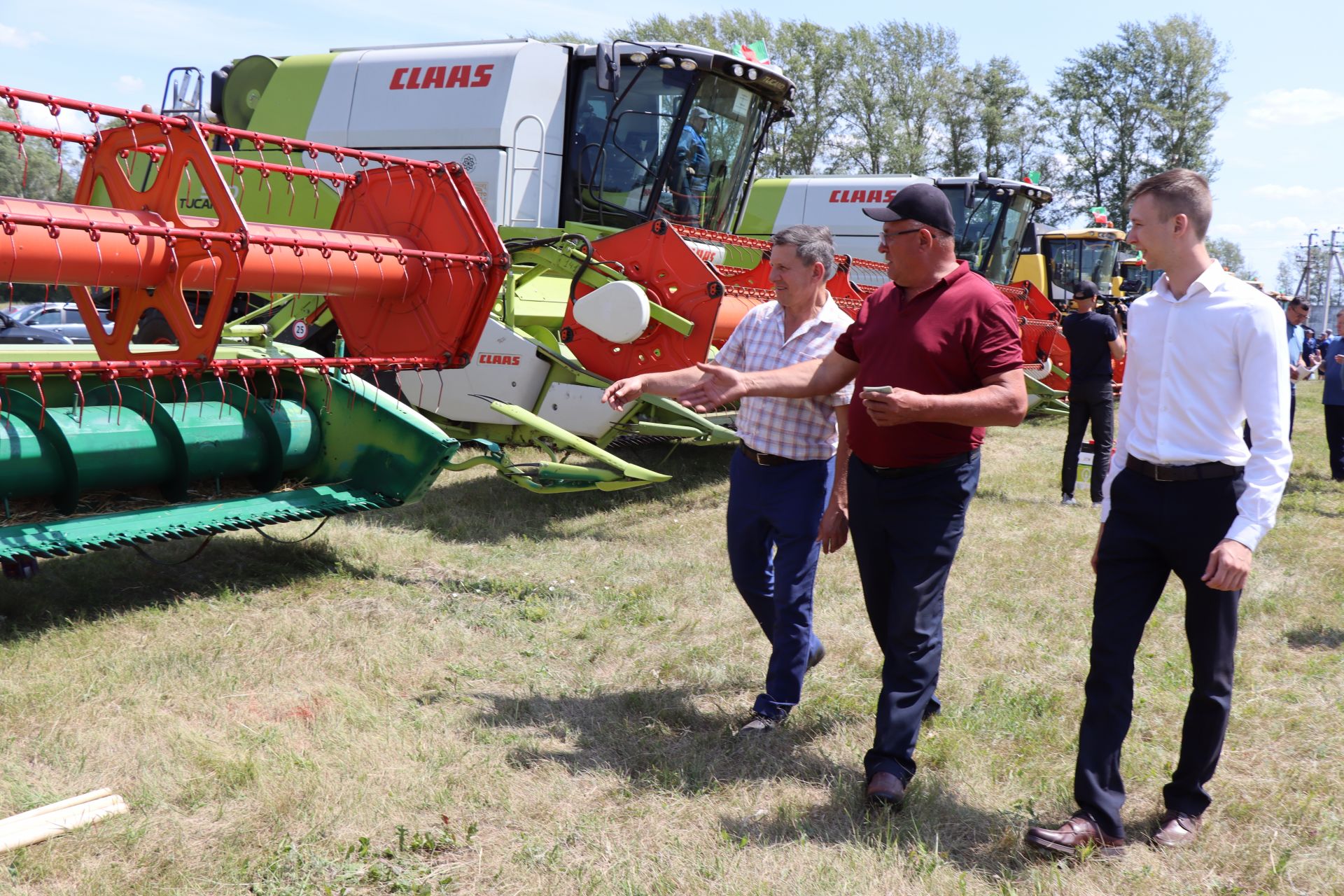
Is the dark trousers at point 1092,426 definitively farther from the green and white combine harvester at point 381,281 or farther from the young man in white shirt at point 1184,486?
the young man in white shirt at point 1184,486

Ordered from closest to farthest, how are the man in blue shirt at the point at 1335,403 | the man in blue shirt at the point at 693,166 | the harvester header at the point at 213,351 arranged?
the harvester header at the point at 213,351, the man in blue shirt at the point at 693,166, the man in blue shirt at the point at 1335,403

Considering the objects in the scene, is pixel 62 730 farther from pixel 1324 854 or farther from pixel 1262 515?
pixel 1324 854

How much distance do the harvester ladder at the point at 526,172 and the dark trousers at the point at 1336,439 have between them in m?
7.44

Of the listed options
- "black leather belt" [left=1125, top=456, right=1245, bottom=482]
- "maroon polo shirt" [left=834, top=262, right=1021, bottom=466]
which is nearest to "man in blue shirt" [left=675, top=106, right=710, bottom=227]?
"maroon polo shirt" [left=834, top=262, right=1021, bottom=466]

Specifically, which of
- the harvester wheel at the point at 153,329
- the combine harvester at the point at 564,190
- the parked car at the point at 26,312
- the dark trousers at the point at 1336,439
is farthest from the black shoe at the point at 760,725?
the parked car at the point at 26,312

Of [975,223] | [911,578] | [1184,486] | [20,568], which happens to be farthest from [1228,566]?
[975,223]

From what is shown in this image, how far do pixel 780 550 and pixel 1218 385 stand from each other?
4.79 feet

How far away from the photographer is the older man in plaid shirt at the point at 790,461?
11.5 feet

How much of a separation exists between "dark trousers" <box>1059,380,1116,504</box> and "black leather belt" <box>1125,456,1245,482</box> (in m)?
5.03

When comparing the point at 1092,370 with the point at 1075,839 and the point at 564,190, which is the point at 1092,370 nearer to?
the point at 564,190

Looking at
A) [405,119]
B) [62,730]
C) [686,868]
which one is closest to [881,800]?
[686,868]

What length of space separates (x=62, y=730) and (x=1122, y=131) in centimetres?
4870

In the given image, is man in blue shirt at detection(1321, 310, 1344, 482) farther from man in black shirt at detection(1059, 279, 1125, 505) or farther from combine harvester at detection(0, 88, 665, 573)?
combine harvester at detection(0, 88, 665, 573)

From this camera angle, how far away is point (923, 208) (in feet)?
9.70
